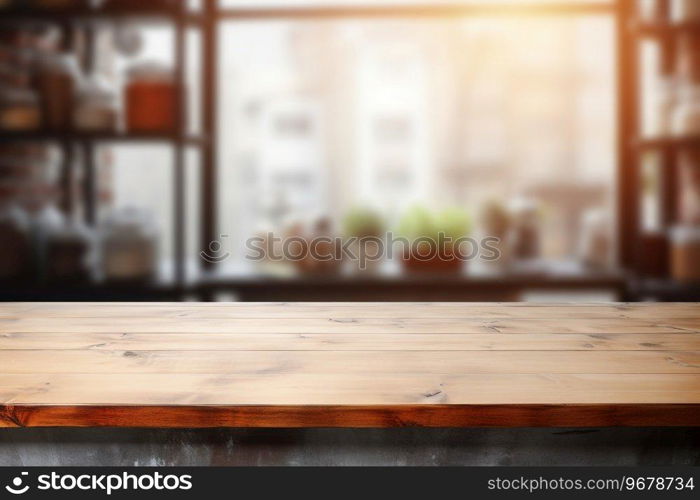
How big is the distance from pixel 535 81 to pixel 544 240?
64 centimetres

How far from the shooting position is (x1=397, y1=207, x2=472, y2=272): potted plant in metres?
1.96

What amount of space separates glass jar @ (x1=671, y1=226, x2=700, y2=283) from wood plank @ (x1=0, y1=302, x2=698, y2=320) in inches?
37.3

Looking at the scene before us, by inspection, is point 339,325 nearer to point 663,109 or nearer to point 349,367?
point 349,367

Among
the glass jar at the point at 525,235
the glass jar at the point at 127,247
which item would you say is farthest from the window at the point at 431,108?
the glass jar at the point at 127,247

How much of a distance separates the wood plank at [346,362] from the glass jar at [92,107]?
1330mm

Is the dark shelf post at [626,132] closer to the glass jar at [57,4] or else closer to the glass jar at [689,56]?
the glass jar at [689,56]

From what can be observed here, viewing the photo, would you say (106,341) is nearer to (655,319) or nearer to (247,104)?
(655,319)

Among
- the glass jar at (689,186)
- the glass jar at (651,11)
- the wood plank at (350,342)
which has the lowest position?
the wood plank at (350,342)

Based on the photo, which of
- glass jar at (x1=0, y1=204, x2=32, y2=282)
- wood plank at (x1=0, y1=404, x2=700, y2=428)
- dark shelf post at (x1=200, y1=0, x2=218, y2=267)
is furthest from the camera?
dark shelf post at (x1=200, y1=0, x2=218, y2=267)

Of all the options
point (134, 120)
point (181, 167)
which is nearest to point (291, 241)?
point (181, 167)

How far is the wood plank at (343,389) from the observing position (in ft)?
2.01

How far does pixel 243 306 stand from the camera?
1.16 metres
